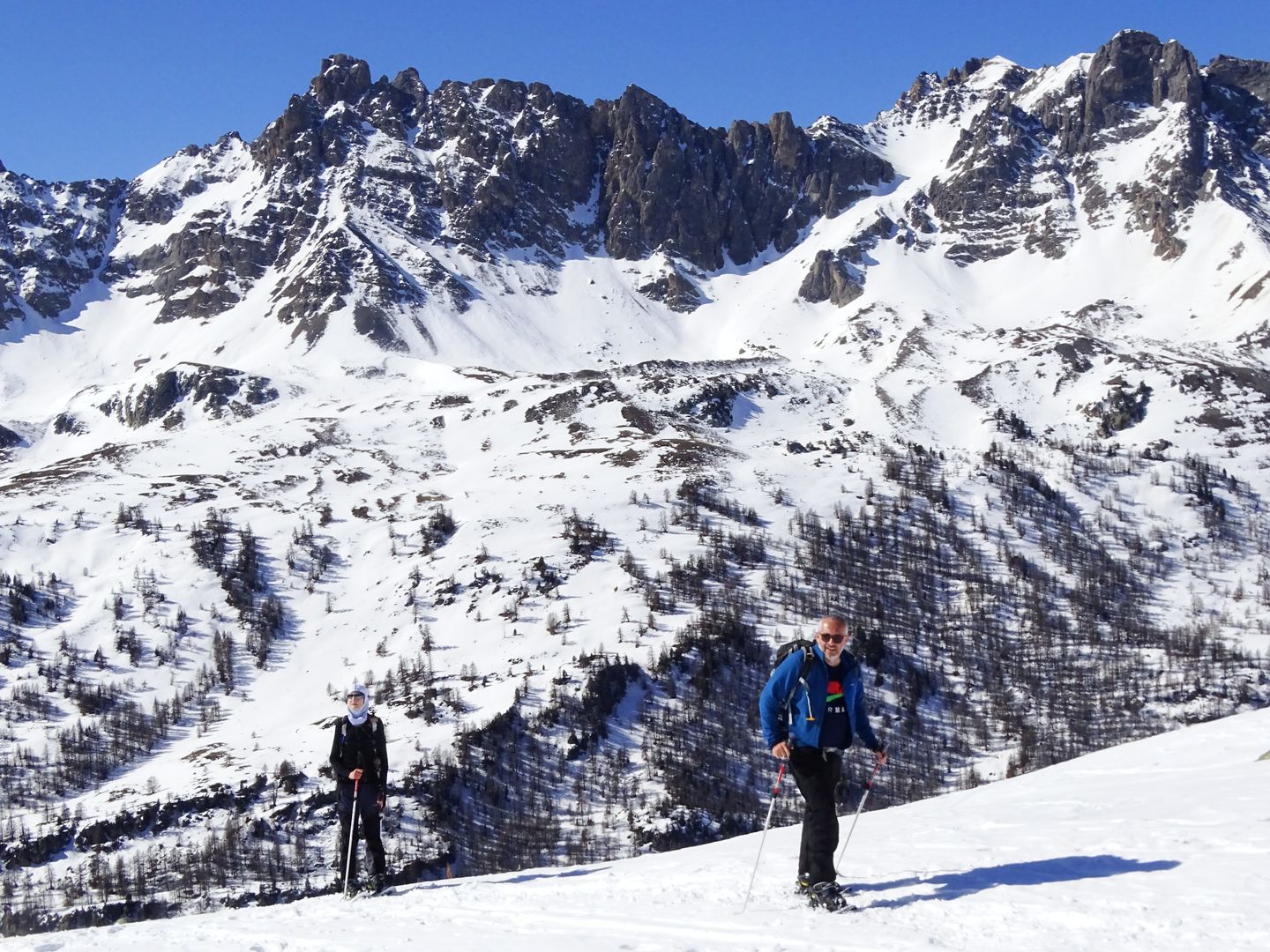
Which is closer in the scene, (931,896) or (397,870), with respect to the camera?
(931,896)

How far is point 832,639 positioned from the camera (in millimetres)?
16031

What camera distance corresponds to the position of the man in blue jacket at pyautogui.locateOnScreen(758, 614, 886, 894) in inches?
634

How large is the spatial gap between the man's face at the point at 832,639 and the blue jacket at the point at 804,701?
11cm

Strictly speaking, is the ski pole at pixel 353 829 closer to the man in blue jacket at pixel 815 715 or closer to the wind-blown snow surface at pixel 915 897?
the wind-blown snow surface at pixel 915 897

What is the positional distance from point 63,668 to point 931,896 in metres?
171

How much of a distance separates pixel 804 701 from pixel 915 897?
10.3ft

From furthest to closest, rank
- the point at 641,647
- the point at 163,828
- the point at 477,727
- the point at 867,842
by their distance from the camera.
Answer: the point at 641,647, the point at 477,727, the point at 163,828, the point at 867,842

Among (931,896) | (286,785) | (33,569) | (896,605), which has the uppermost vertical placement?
(33,569)

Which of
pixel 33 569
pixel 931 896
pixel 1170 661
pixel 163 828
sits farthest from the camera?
pixel 33 569

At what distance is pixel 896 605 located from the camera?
180 m

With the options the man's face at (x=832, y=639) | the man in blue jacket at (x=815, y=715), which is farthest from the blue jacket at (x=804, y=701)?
the man's face at (x=832, y=639)

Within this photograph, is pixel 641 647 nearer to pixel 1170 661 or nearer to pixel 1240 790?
pixel 1170 661

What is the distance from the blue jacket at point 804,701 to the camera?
16203 millimetres

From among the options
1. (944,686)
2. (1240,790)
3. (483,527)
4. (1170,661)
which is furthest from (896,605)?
(1240,790)
